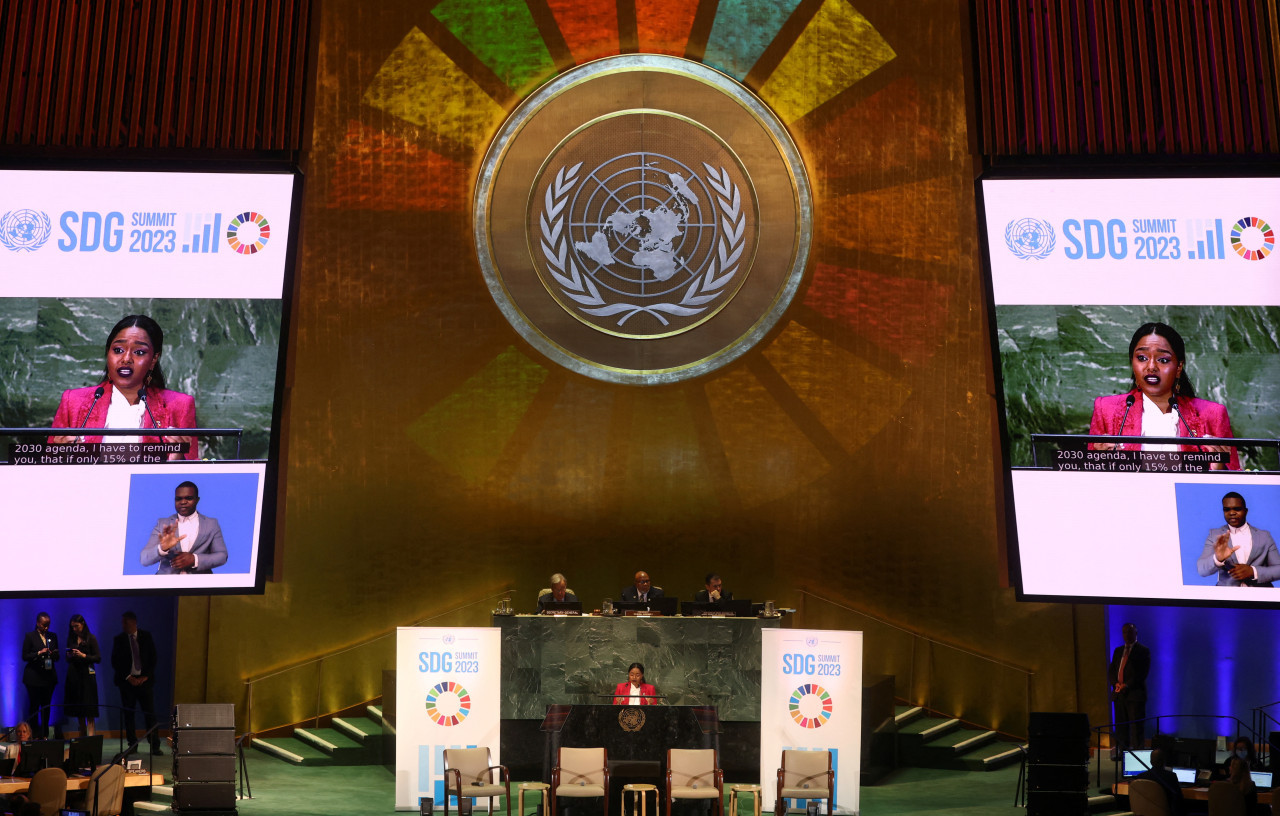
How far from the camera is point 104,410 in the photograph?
1128cm

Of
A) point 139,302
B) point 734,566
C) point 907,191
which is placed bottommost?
point 734,566

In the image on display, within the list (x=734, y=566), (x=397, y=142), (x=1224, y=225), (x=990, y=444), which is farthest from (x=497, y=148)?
(x=1224, y=225)

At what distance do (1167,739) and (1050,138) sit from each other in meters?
5.57

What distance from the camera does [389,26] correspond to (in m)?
12.3

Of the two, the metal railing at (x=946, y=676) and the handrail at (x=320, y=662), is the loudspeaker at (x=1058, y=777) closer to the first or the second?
the metal railing at (x=946, y=676)

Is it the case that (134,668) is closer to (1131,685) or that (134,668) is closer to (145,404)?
(145,404)

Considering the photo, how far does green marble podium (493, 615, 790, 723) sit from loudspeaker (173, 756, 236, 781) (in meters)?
2.16

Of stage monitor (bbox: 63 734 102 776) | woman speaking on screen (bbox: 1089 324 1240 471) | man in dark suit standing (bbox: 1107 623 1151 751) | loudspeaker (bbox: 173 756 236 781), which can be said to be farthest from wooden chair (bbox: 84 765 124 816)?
woman speaking on screen (bbox: 1089 324 1240 471)

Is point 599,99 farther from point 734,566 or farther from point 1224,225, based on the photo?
point 1224,225

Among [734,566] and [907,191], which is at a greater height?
[907,191]

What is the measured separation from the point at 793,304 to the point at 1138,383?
10.0ft

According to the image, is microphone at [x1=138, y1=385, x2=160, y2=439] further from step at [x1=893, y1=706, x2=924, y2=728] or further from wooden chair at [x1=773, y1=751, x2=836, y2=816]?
step at [x1=893, y1=706, x2=924, y2=728]

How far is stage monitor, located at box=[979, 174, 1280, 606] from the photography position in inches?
427

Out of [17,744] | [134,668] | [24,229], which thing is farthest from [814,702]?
[24,229]
